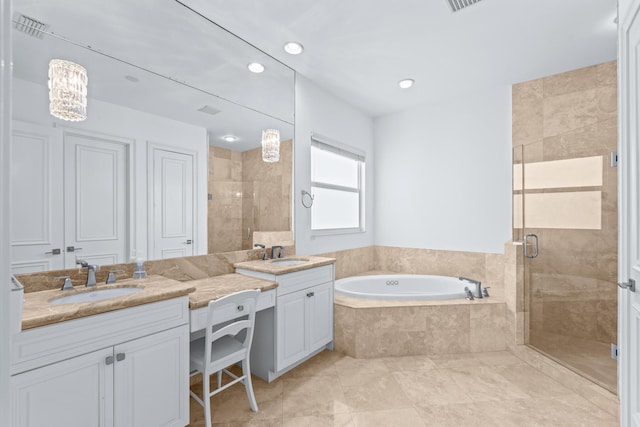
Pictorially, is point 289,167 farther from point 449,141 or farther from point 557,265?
point 557,265

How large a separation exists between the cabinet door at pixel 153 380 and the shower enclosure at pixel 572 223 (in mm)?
2738

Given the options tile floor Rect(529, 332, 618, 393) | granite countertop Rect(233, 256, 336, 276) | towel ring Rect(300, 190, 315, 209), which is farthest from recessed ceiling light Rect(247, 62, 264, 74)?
tile floor Rect(529, 332, 618, 393)

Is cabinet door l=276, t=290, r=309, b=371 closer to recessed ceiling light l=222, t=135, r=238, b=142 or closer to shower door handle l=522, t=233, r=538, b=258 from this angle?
recessed ceiling light l=222, t=135, r=238, b=142

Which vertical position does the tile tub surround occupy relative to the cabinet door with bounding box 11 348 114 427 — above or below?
below

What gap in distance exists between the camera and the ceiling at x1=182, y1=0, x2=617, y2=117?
6.73ft

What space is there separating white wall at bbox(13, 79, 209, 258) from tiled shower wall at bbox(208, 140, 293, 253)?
0.28 feet

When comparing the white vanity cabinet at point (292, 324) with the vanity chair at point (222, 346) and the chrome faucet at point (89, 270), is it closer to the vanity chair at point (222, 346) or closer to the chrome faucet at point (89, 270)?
the vanity chair at point (222, 346)

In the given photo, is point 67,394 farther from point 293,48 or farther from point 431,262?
point 431,262

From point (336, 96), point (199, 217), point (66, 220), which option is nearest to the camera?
point (66, 220)

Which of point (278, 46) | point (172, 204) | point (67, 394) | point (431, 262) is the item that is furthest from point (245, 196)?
point (431, 262)

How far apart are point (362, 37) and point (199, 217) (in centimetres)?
191

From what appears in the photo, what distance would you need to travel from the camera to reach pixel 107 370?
52.1 inches

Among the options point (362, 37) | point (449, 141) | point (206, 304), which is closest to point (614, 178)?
point (449, 141)

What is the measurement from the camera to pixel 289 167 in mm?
2926
